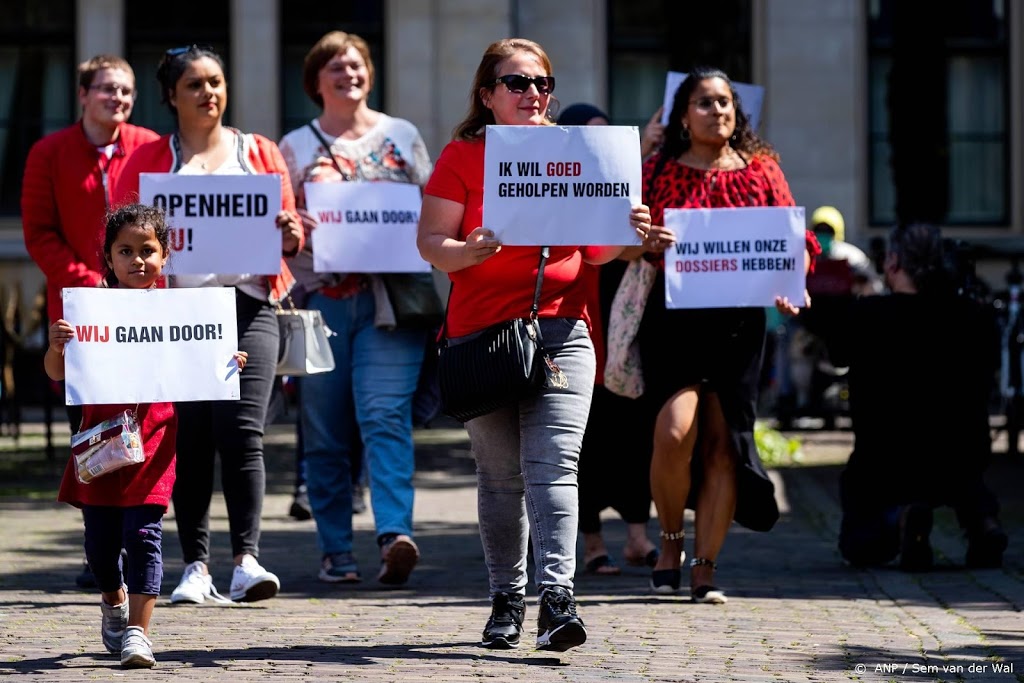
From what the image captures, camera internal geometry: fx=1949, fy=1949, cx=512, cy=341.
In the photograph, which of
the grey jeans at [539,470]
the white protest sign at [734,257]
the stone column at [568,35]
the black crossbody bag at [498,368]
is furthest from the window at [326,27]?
the black crossbody bag at [498,368]

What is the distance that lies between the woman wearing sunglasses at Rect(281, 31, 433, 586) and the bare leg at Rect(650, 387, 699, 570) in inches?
43.0

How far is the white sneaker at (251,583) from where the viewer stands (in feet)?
23.6

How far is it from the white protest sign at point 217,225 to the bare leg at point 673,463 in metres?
1.60

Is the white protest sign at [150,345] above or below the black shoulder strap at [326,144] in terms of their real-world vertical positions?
below

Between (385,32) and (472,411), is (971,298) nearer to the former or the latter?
(472,411)

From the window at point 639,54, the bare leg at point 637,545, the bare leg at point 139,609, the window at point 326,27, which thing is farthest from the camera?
the window at point 326,27

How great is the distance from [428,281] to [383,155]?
575mm

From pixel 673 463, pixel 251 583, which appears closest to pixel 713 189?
pixel 673 463

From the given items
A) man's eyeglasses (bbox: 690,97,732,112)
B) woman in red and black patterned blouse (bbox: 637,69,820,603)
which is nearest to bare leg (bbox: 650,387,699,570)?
woman in red and black patterned blouse (bbox: 637,69,820,603)

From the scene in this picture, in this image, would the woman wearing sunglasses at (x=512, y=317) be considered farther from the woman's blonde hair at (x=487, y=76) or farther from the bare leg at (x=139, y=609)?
the bare leg at (x=139, y=609)

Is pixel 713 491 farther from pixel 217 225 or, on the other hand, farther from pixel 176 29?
pixel 176 29

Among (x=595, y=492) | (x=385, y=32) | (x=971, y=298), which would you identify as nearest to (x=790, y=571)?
(x=595, y=492)

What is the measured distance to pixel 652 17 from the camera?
2203cm

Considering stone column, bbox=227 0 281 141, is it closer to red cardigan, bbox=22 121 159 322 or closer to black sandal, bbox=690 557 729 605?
red cardigan, bbox=22 121 159 322
